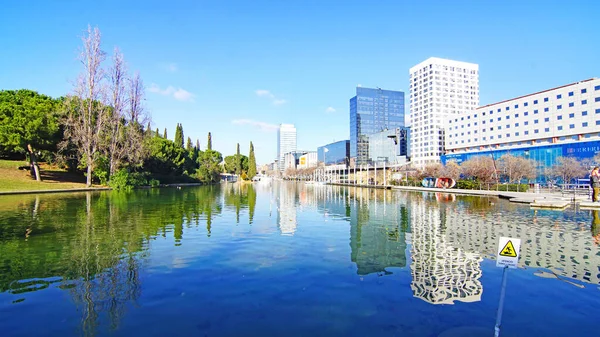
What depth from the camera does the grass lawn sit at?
4028 centimetres

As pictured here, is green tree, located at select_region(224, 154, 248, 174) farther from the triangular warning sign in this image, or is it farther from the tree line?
the triangular warning sign

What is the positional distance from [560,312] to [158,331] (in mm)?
7736

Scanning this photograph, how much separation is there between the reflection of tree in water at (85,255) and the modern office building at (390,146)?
12259cm

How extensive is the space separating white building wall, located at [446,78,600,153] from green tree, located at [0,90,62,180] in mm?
96187

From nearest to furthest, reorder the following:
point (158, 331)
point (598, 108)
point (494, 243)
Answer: point (158, 331) → point (494, 243) → point (598, 108)

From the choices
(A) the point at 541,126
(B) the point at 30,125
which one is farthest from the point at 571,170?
(B) the point at 30,125

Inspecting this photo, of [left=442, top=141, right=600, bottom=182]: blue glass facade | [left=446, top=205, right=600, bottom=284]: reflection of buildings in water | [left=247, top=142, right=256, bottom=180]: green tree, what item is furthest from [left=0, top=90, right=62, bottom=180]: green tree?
[left=247, top=142, right=256, bottom=180]: green tree

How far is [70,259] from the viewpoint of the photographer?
399 inches

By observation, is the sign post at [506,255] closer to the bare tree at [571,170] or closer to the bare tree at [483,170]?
the bare tree at [483,170]

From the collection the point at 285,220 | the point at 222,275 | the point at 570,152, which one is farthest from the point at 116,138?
the point at 570,152

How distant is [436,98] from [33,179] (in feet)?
427

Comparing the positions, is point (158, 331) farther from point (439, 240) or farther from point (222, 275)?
point (439, 240)

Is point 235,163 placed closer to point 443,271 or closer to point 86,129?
point 86,129

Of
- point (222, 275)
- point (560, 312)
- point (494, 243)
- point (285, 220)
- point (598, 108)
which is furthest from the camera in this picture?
point (598, 108)
